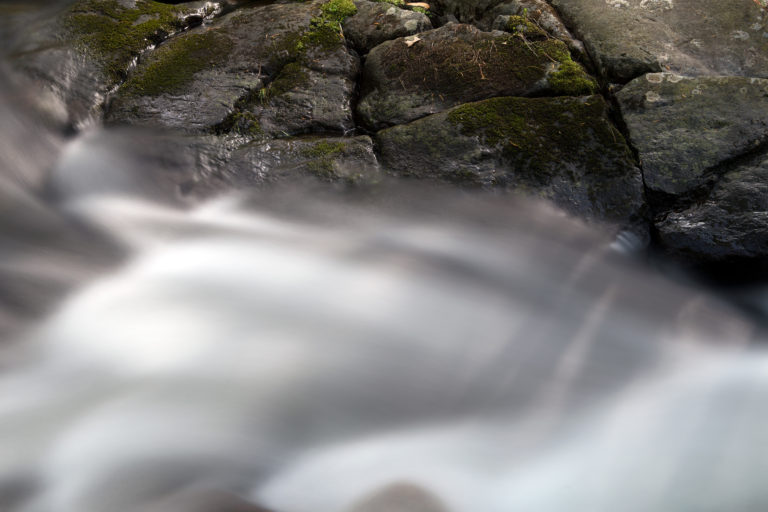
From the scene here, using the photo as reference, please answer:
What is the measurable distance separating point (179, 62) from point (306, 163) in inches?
62.1

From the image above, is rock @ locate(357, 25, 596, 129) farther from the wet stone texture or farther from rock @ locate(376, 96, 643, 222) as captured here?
rock @ locate(376, 96, 643, 222)

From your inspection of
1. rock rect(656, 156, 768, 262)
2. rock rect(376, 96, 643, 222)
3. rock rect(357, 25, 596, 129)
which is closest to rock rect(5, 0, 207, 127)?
rock rect(357, 25, 596, 129)

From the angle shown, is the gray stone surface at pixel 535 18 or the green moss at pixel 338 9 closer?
the gray stone surface at pixel 535 18

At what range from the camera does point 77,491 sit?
6.41 feet

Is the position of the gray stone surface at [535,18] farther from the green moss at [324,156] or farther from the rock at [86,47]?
the rock at [86,47]

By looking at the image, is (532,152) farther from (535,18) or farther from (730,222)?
(535,18)

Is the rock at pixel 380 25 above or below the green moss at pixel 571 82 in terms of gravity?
above

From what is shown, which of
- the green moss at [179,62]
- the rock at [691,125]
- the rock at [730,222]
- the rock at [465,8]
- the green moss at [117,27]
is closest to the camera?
the rock at [730,222]

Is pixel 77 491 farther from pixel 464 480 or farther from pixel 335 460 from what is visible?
pixel 464 480

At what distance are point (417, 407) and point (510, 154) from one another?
1968 millimetres

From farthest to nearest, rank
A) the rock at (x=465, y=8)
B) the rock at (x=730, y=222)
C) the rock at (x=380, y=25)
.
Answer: the rock at (x=465, y=8) < the rock at (x=380, y=25) < the rock at (x=730, y=222)

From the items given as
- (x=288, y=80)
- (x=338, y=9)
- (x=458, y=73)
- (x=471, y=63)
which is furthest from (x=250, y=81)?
(x=471, y=63)

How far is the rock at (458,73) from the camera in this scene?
3.81 metres

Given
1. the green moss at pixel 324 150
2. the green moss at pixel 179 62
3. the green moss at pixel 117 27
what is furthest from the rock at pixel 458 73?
the green moss at pixel 117 27
